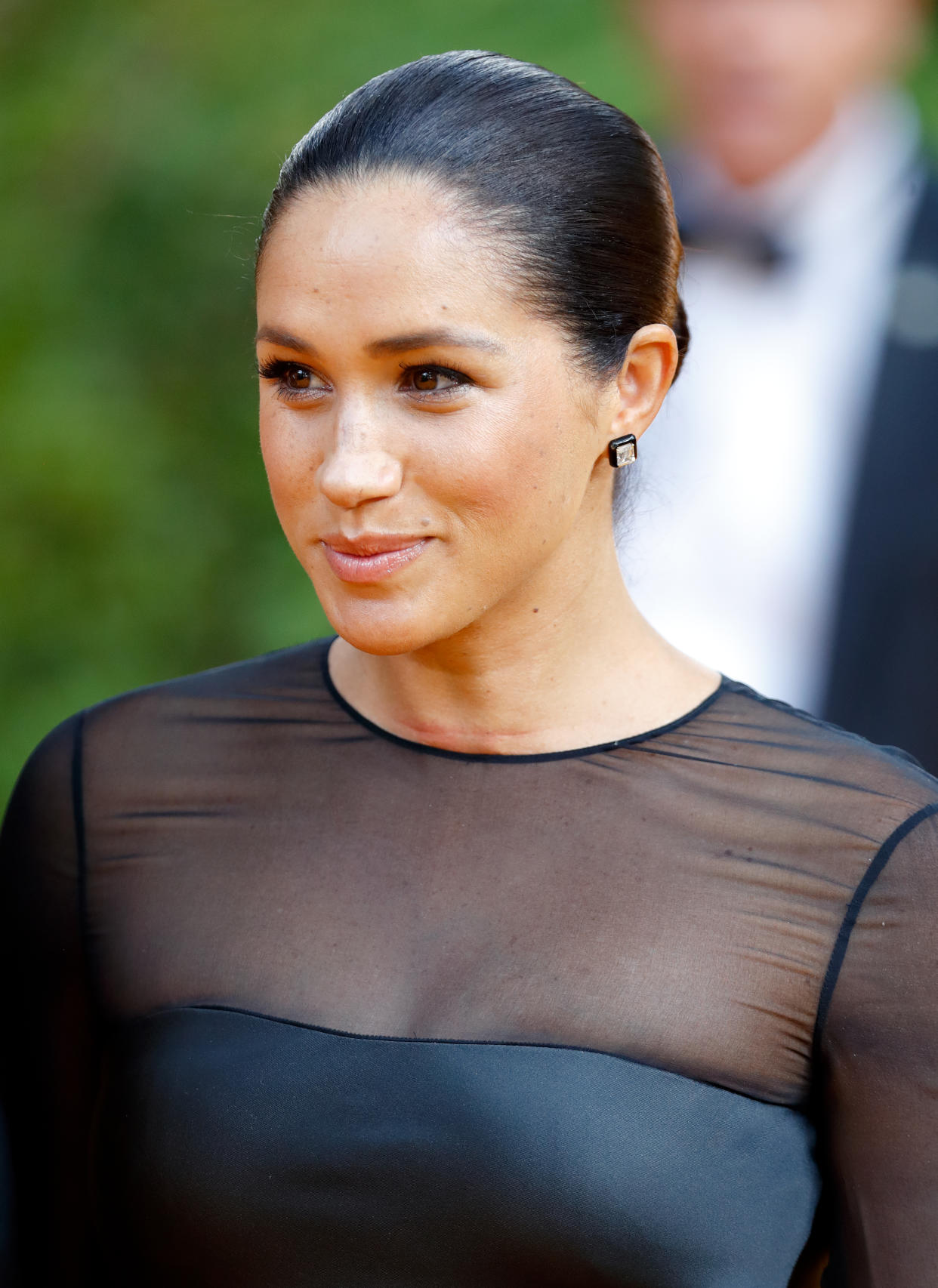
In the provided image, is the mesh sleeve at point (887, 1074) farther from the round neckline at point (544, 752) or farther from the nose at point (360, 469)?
the nose at point (360, 469)

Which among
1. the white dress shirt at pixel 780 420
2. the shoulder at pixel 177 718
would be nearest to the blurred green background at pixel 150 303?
the white dress shirt at pixel 780 420

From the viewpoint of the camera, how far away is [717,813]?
5.96 feet

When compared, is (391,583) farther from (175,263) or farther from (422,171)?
(175,263)

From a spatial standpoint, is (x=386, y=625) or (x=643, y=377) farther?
(x=643, y=377)

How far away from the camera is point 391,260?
1643mm

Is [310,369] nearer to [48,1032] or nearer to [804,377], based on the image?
[48,1032]

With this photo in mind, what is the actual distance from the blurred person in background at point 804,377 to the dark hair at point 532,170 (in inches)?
48.5

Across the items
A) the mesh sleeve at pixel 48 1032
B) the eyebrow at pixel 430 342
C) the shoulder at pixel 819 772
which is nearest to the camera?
the eyebrow at pixel 430 342

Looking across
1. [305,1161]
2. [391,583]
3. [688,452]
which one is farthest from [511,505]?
[688,452]

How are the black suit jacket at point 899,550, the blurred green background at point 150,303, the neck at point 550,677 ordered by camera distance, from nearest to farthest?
the neck at point 550,677
the black suit jacket at point 899,550
the blurred green background at point 150,303

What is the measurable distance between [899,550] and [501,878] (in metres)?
1.47

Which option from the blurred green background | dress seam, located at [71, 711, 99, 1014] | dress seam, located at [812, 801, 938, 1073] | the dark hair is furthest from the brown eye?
the blurred green background

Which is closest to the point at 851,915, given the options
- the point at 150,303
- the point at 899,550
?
the point at 899,550

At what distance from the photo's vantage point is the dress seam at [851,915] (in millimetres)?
1722
